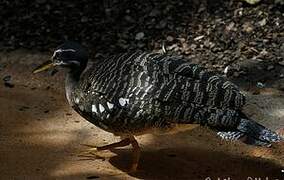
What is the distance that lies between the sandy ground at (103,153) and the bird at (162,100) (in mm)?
390

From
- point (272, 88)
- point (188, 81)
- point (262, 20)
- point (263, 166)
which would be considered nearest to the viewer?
point (188, 81)

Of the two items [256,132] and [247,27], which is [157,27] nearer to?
[247,27]

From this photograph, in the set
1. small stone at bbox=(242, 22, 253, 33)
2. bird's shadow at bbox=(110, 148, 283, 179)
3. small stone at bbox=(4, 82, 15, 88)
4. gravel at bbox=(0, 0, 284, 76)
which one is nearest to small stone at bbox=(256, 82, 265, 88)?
gravel at bbox=(0, 0, 284, 76)

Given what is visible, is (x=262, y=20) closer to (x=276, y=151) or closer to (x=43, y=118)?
(x=276, y=151)

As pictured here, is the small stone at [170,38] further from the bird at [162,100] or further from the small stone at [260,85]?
the bird at [162,100]

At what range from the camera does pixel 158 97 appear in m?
4.40

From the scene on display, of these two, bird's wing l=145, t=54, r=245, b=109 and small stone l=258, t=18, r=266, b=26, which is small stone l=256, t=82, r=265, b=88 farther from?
bird's wing l=145, t=54, r=245, b=109

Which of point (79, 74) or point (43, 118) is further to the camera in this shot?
point (43, 118)

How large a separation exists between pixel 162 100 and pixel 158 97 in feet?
0.11

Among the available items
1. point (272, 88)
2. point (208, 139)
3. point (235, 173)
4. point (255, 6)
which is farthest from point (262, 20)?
point (235, 173)

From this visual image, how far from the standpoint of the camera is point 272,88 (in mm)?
5883

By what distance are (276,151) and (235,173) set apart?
51cm

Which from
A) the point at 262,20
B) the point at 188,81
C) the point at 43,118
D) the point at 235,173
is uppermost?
the point at 262,20

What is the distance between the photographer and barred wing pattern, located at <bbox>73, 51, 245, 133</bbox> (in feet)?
14.4
